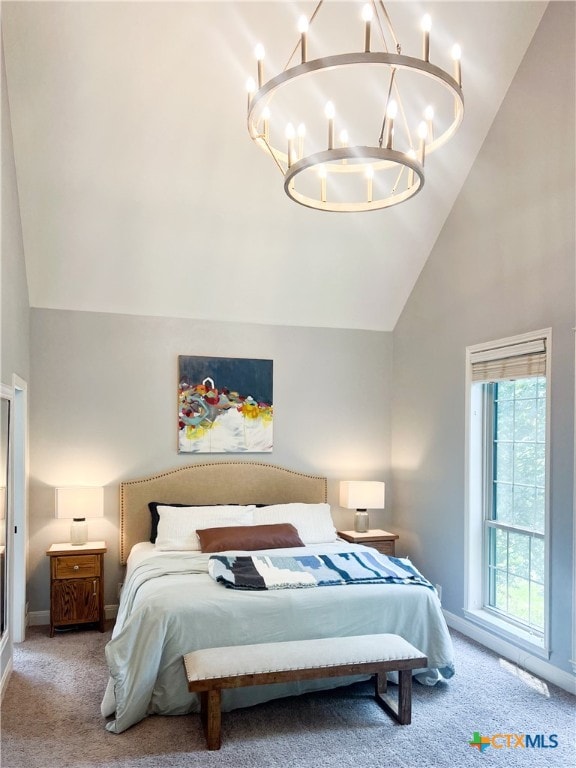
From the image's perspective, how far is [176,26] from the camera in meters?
3.44

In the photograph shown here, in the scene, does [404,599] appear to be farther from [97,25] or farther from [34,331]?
[97,25]

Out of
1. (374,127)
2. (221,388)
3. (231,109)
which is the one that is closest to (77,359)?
(221,388)

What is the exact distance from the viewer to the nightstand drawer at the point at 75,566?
433cm

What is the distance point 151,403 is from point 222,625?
228 centimetres

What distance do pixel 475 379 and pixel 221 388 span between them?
6.90 feet

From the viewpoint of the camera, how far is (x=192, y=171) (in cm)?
420

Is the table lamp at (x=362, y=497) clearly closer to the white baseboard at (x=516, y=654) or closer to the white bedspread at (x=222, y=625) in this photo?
the white baseboard at (x=516, y=654)

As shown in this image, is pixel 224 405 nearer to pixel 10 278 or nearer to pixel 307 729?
pixel 10 278

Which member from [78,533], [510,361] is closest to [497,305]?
[510,361]

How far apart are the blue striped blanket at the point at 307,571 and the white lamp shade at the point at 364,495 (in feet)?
3.51

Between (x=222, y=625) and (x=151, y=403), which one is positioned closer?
(x=222, y=625)

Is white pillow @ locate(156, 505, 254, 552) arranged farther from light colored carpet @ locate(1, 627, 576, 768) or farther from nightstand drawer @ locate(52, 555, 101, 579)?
light colored carpet @ locate(1, 627, 576, 768)

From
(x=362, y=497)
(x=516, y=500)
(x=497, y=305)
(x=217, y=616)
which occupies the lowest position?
(x=217, y=616)

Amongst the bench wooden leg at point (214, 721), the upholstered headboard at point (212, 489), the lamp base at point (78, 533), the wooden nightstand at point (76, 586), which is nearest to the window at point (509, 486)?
the upholstered headboard at point (212, 489)
